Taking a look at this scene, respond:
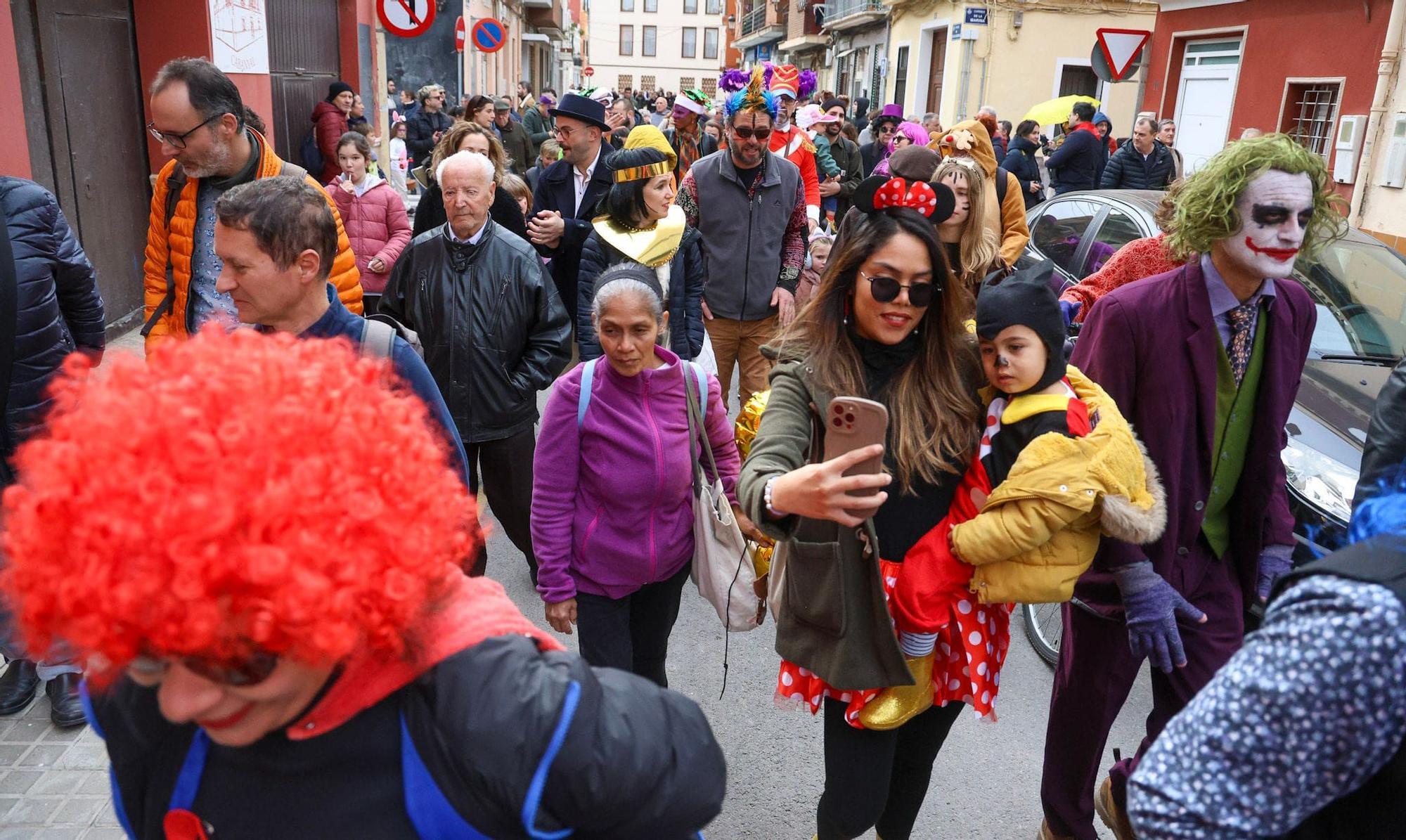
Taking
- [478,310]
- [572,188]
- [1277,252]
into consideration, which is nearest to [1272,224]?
[1277,252]

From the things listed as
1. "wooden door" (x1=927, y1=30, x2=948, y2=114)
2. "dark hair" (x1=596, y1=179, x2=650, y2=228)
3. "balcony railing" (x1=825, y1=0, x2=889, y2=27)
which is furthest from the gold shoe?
"balcony railing" (x1=825, y1=0, x2=889, y2=27)

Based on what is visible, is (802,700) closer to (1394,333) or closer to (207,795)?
(207,795)

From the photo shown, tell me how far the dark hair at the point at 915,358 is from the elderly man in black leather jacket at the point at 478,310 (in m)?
1.88

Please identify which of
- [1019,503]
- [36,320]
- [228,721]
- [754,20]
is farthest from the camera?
[754,20]

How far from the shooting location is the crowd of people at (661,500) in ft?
3.49

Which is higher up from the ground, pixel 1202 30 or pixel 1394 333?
pixel 1202 30

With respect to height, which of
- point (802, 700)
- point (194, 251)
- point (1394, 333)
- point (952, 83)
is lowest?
point (802, 700)

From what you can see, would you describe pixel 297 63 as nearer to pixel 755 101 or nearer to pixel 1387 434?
pixel 755 101

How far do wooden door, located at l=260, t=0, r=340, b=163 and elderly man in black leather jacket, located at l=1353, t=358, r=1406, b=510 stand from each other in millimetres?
9678

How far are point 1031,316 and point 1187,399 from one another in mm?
650

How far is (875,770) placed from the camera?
2.50 metres

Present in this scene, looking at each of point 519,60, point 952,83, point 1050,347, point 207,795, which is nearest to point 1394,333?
point 1050,347

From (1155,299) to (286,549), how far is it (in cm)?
238

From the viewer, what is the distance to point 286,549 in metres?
1.01
